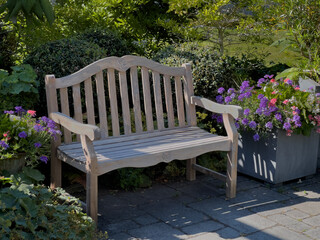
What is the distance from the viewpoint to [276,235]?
358cm

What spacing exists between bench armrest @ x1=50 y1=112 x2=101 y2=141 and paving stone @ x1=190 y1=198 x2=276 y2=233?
49.7 inches

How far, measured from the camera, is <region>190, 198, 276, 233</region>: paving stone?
3.74 meters

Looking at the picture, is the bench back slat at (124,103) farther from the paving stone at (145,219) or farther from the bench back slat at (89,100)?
the paving stone at (145,219)

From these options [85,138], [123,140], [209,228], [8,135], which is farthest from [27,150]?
[209,228]

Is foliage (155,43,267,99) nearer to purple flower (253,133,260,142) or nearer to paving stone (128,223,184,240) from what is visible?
purple flower (253,133,260,142)

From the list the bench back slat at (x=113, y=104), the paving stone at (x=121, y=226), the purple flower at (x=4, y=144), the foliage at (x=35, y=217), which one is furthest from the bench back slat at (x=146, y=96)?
the purple flower at (x=4, y=144)

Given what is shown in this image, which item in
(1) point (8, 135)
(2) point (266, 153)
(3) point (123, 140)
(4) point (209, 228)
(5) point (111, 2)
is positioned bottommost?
(4) point (209, 228)

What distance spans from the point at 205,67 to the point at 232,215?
2.04 m

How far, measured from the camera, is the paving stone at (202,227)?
3631 mm

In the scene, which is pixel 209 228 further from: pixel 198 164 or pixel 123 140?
pixel 198 164

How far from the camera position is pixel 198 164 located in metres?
5.11

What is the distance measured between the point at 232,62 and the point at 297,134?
1.80 m

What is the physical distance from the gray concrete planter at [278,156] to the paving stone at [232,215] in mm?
661

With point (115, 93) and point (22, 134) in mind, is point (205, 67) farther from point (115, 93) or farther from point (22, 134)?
point (22, 134)
